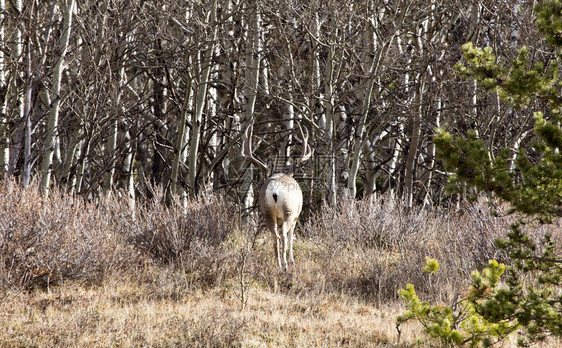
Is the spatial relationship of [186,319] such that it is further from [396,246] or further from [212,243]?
[396,246]

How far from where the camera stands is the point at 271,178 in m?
8.97

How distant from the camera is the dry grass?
229 inches

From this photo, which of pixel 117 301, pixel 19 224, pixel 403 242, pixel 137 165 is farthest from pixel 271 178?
pixel 137 165

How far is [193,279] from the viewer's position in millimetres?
7543

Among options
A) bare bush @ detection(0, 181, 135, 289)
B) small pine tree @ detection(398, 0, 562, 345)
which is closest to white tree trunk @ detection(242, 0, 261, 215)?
bare bush @ detection(0, 181, 135, 289)

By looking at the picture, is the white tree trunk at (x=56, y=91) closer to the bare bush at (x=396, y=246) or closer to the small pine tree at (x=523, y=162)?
the bare bush at (x=396, y=246)

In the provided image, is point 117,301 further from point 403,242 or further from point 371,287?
point 403,242

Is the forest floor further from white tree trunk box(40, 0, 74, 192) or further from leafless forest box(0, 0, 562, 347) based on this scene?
white tree trunk box(40, 0, 74, 192)

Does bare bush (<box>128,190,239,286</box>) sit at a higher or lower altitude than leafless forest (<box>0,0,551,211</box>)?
lower

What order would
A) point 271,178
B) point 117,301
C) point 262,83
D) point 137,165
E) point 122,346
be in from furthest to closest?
point 137,165 → point 262,83 → point 271,178 → point 117,301 → point 122,346

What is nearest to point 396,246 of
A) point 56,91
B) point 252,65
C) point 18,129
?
point 252,65

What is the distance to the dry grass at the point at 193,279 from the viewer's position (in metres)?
5.83

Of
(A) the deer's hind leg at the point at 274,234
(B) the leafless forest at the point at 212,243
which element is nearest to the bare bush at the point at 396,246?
(B) the leafless forest at the point at 212,243

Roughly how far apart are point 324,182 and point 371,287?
13.9ft
